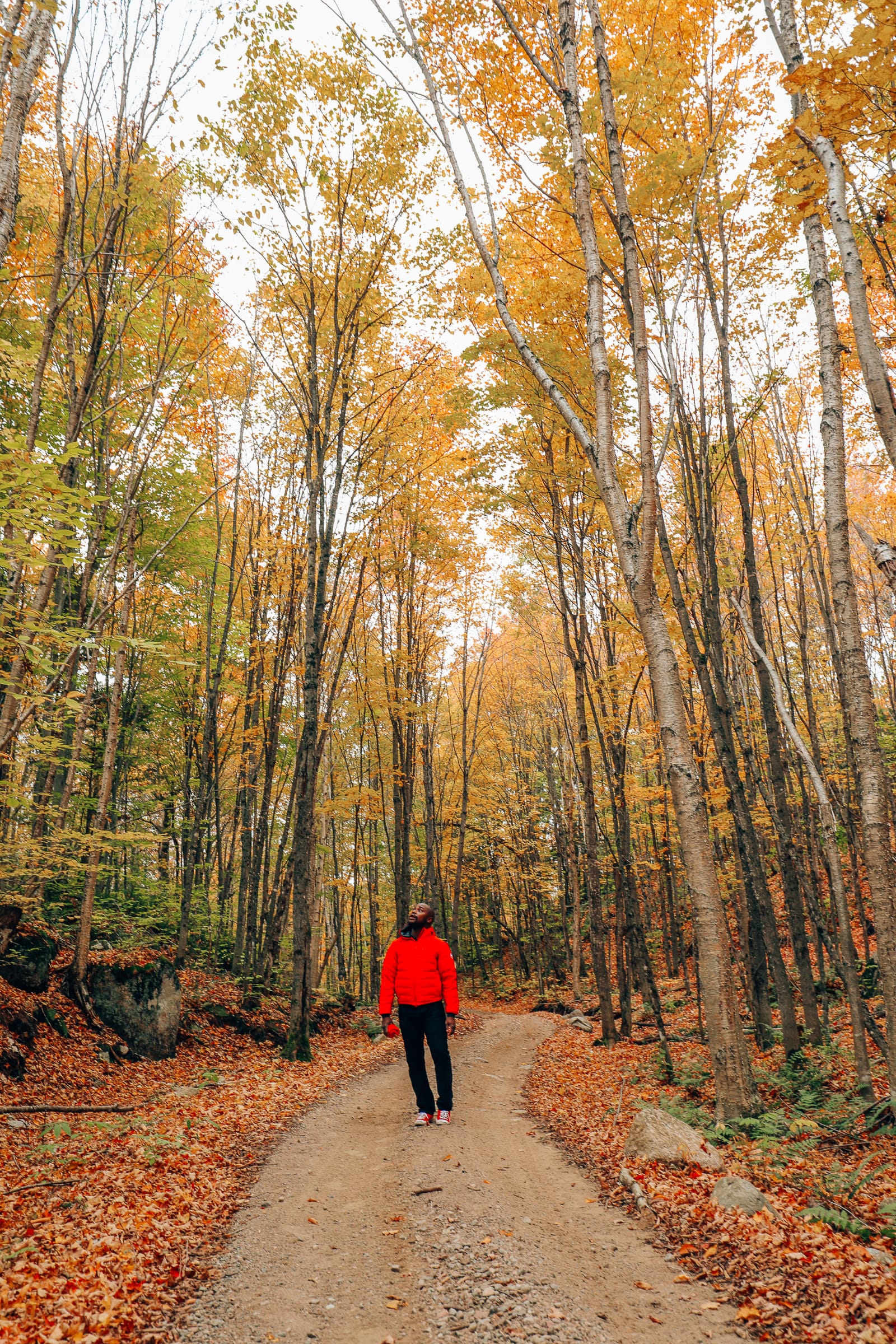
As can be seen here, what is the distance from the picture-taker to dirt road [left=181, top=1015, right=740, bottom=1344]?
263 cm

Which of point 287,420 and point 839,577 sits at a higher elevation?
point 287,420

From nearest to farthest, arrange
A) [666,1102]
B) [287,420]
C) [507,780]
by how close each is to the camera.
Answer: [666,1102] → [287,420] → [507,780]

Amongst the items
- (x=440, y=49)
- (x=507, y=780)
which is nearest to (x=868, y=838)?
(x=440, y=49)

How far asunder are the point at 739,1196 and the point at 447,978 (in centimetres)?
271

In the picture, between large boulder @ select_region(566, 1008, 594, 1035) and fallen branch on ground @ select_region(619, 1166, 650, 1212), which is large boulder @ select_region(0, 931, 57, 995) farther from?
large boulder @ select_region(566, 1008, 594, 1035)

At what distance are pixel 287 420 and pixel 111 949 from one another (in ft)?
33.8

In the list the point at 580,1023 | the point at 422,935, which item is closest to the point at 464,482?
the point at 422,935

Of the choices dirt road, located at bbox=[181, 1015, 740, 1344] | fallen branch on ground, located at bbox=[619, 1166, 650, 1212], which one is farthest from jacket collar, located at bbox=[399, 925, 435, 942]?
fallen branch on ground, located at bbox=[619, 1166, 650, 1212]

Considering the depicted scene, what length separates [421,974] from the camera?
5.66 m

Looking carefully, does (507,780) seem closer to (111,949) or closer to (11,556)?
(111,949)

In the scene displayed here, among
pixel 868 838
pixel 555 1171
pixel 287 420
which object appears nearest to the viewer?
pixel 868 838

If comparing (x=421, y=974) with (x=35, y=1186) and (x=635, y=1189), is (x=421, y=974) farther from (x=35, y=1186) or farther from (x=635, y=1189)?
(x=35, y=1186)

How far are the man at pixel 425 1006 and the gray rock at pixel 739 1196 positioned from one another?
245 cm

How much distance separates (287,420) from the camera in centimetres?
1330
